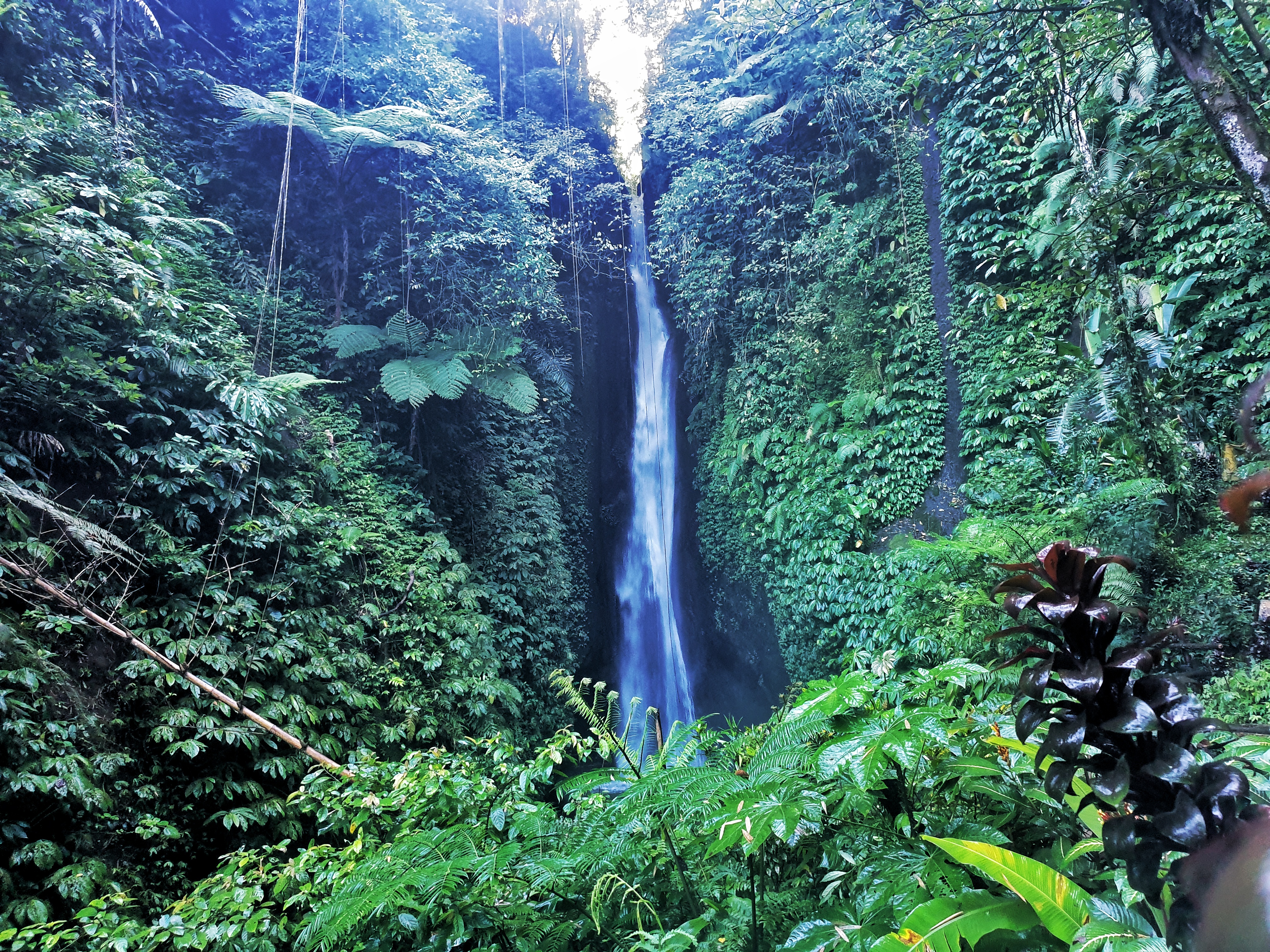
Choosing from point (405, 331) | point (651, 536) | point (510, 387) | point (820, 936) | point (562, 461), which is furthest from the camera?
point (651, 536)

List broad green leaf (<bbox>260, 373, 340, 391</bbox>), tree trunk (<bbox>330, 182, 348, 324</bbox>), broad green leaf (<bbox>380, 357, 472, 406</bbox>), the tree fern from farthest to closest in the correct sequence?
1. tree trunk (<bbox>330, 182, 348, 324</bbox>)
2. broad green leaf (<bbox>380, 357, 472, 406</bbox>)
3. the tree fern
4. broad green leaf (<bbox>260, 373, 340, 391</bbox>)

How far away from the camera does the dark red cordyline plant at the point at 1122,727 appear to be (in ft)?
2.69

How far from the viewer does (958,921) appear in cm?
93

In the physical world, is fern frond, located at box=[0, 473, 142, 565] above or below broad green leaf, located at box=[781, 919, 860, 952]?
above

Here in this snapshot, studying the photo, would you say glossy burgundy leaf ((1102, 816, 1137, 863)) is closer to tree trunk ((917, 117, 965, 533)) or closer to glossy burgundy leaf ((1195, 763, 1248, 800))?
glossy burgundy leaf ((1195, 763, 1248, 800))

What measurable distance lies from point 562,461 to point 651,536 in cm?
208

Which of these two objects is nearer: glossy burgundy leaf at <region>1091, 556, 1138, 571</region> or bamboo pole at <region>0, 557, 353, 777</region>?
glossy burgundy leaf at <region>1091, 556, 1138, 571</region>

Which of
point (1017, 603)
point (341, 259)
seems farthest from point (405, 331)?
point (1017, 603)

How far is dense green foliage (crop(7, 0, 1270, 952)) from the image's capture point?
1.31 meters

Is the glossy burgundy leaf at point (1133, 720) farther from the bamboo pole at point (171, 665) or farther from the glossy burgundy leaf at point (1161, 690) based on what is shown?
the bamboo pole at point (171, 665)

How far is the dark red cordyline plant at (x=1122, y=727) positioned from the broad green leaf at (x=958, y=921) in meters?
0.20

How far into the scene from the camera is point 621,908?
131 cm

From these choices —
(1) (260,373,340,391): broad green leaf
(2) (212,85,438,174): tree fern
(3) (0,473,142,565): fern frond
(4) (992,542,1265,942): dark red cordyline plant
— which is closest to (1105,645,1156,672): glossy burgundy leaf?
(4) (992,542,1265,942): dark red cordyline plant

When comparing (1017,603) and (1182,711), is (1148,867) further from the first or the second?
(1017,603)
